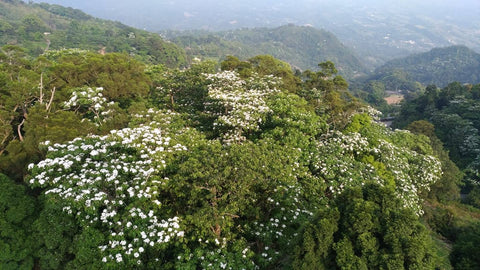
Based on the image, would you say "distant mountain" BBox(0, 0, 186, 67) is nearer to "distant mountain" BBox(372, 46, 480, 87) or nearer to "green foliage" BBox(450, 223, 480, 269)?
"green foliage" BBox(450, 223, 480, 269)

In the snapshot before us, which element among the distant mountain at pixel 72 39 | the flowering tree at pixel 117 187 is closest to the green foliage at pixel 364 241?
the flowering tree at pixel 117 187

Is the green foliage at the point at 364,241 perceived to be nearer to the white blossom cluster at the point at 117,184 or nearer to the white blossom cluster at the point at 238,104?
the white blossom cluster at the point at 117,184

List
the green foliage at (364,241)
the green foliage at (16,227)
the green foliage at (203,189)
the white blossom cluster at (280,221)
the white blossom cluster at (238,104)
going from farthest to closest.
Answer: the white blossom cluster at (238,104), the green foliage at (16,227), the white blossom cluster at (280,221), the green foliage at (203,189), the green foliage at (364,241)

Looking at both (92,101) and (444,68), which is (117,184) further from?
(444,68)

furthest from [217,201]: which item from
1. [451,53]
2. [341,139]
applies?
[451,53]

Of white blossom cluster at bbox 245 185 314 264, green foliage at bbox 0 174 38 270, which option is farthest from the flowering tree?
white blossom cluster at bbox 245 185 314 264

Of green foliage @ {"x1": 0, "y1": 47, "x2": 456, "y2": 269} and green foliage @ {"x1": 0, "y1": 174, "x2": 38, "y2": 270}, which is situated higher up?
green foliage @ {"x1": 0, "y1": 47, "x2": 456, "y2": 269}
